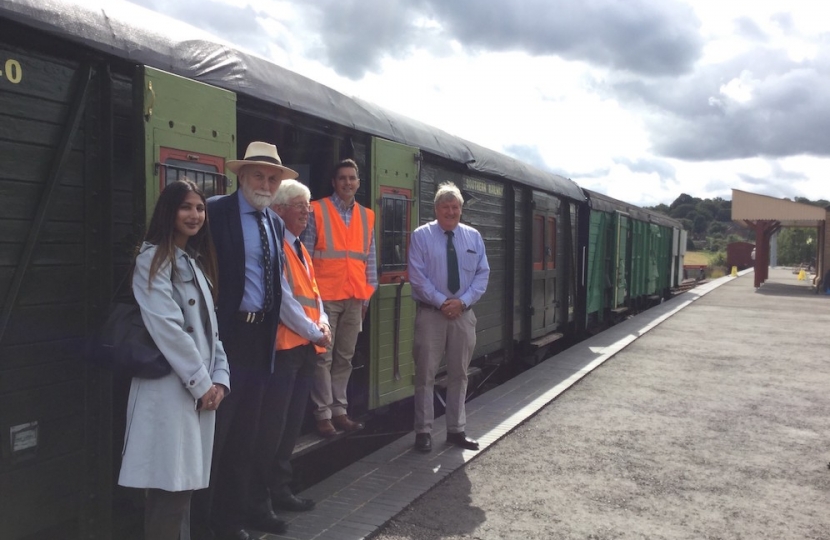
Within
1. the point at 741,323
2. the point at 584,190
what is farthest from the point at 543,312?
the point at 741,323

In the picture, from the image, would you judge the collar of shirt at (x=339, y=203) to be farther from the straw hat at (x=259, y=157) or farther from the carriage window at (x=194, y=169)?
the straw hat at (x=259, y=157)

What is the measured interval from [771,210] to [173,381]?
1278 inches

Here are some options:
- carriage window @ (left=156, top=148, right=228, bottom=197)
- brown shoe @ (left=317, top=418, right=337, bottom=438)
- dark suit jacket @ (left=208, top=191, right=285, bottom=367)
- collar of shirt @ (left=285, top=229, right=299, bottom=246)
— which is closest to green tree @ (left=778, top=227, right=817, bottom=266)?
brown shoe @ (left=317, top=418, right=337, bottom=438)

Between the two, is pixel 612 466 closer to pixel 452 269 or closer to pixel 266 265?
pixel 452 269

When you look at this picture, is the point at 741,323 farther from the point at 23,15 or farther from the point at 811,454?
the point at 23,15

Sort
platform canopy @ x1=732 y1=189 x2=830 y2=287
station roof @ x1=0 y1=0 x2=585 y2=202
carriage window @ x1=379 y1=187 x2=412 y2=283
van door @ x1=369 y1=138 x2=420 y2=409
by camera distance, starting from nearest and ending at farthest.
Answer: station roof @ x1=0 y1=0 x2=585 y2=202 → van door @ x1=369 y1=138 x2=420 y2=409 → carriage window @ x1=379 y1=187 x2=412 y2=283 → platform canopy @ x1=732 y1=189 x2=830 y2=287

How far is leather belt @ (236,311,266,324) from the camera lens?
363cm

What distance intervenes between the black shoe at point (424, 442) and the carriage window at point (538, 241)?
534cm

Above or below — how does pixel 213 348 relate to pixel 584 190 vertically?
below

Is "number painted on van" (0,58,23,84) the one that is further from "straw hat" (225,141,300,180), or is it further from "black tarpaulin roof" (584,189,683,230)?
"black tarpaulin roof" (584,189,683,230)

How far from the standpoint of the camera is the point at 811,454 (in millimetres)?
5988

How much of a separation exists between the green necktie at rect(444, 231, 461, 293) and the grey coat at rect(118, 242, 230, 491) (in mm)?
2889

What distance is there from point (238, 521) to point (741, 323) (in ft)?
47.9

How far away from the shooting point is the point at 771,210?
31250 millimetres
